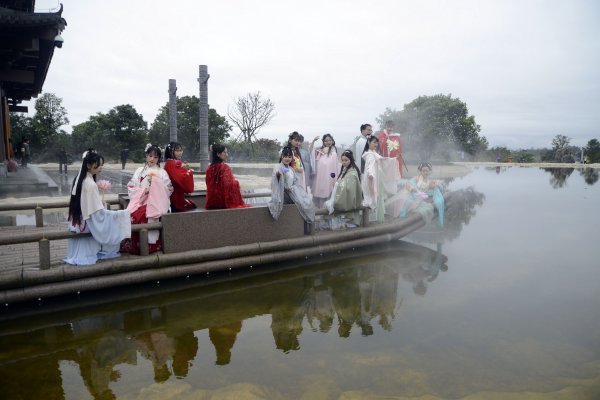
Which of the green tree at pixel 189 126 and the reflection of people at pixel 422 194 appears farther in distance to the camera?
the green tree at pixel 189 126

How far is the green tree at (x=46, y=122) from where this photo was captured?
38281 millimetres

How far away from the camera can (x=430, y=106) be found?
4053 cm

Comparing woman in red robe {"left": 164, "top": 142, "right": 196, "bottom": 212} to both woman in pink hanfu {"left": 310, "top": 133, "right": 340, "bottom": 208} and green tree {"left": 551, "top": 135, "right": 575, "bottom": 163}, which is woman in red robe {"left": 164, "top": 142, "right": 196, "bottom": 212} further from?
green tree {"left": 551, "top": 135, "right": 575, "bottom": 163}

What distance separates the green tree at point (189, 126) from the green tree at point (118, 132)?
125 cm

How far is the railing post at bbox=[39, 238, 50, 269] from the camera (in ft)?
15.3

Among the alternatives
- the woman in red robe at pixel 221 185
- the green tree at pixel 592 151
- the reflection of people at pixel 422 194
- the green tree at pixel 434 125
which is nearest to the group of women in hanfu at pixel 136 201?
the woman in red robe at pixel 221 185

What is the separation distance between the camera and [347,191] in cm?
755

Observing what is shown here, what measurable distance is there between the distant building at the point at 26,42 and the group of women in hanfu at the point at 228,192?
6641mm

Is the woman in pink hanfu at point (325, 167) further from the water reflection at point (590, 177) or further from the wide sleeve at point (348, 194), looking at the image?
the water reflection at point (590, 177)

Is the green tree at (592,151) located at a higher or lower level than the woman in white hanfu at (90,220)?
higher

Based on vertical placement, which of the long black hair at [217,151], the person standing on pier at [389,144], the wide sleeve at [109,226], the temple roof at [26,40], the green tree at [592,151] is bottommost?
the wide sleeve at [109,226]

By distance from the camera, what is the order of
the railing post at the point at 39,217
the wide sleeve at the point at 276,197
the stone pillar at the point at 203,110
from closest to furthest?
the wide sleeve at the point at 276,197, the railing post at the point at 39,217, the stone pillar at the point at 203,110

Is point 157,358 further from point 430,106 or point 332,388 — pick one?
point 430,106

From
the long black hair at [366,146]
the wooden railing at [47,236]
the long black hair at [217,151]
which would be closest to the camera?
the wooden railing at [47,236]
